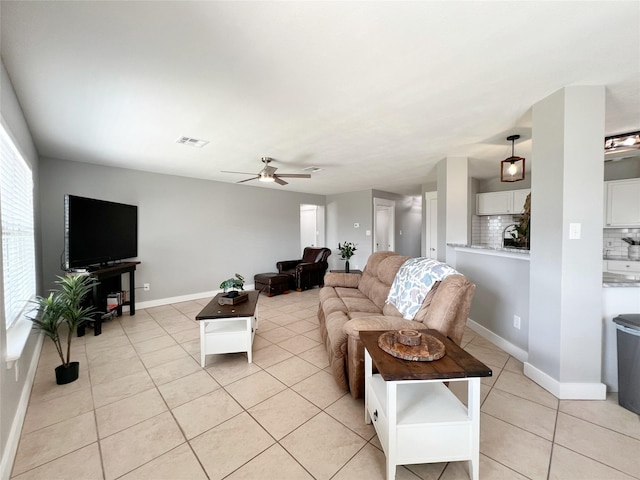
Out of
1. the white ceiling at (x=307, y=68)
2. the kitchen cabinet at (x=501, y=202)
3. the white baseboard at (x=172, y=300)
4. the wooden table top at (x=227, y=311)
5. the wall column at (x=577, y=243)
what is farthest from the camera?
the kitchen cabinet at (x=501, y=202)

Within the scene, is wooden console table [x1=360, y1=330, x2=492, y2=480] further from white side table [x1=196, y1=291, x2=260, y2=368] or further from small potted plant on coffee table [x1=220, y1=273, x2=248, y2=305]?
small potted plant on coffee table [x1=220, y1=273, x2=248, y2=305]

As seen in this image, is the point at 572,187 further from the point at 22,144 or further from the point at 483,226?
the point at 22,144

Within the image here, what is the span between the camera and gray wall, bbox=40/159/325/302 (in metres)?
3.47

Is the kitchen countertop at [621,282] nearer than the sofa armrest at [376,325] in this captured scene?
No

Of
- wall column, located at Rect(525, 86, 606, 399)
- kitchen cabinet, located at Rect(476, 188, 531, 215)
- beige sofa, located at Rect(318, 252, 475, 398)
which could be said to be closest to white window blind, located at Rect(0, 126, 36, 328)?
beige sofa, located at Rect(318, 252, 475, 398)

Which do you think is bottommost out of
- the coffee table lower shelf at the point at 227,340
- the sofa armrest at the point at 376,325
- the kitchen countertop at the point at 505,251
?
the coffee table lower shelf at the point at 227,340

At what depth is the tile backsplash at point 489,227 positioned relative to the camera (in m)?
5.02

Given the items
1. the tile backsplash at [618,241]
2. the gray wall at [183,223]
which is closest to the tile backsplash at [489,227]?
the tile backsplash at [618,241]

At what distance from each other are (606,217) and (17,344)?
6631mm

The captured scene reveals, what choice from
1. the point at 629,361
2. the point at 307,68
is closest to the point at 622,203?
the point at 629,361

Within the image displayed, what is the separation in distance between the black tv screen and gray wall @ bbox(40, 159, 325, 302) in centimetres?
35

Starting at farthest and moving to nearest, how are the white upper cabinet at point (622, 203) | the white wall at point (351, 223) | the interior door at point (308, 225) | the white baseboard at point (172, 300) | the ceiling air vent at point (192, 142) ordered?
the interior door at point (308, 225) < the white wall at point (351, 223) < the white baseboard at point (172, 300) < the white upper cabinet at point (622, 203) < the ceiling air vent at point (192, 142)

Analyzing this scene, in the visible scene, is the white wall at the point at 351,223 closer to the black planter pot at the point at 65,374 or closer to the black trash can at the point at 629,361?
the black trash can at the point at 629,361

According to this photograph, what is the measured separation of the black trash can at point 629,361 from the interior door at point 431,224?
3448mm
